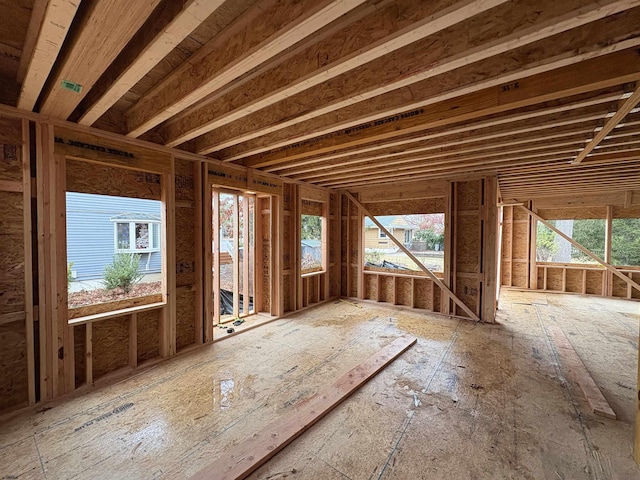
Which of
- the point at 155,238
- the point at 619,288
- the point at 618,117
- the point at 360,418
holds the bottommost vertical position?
the point at 360,418

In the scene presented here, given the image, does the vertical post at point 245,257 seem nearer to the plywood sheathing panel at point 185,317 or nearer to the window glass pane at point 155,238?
the plywood sheathing panel at point 185,317

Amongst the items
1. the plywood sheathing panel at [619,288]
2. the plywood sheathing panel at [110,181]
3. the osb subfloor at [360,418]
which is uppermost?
the plywood sheathing panel at [110,181]

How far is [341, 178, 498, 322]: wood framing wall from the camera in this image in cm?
509

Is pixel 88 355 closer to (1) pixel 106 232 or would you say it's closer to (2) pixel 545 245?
(1) pixel 106 232

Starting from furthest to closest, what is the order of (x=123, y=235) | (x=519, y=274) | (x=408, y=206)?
(x=519, y=274)
(x=408, y=206)
(x=123, y=235)

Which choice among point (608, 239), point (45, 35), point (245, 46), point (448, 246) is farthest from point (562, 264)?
point (45, 35)

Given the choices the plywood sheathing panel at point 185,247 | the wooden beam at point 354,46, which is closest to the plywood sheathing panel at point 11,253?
the plywood sheathing panel at point 185,247

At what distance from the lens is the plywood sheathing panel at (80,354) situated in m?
2.83

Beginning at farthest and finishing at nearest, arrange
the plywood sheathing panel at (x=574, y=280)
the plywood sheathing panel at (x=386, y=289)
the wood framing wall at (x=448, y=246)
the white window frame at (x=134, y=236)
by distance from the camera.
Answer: the plywood sheathing panel at (x=574, y=280)
the plywood sheathing panel at (x=386, y=289)
the wood framing wall at (x=448, y=246)
the white window frame at (x=134, y=236)

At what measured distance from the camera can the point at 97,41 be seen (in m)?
1.60

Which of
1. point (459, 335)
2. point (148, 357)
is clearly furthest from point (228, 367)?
point (459, 335)

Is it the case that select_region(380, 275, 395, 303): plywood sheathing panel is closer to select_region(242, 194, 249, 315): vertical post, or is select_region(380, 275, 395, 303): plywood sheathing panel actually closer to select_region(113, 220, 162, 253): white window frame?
select_region(242, 194, 249, 315): vertical post

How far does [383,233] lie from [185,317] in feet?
17.3

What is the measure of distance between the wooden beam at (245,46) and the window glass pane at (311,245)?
14.1 feet
